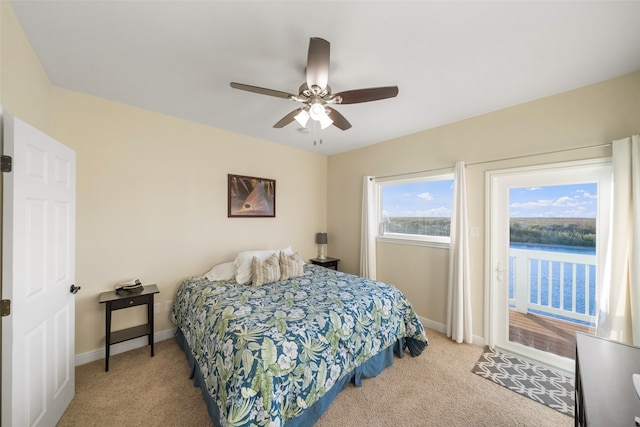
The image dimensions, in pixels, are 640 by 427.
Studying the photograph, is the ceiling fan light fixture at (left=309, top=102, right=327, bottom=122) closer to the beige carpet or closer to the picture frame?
the picture frame

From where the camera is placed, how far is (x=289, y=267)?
2.97m

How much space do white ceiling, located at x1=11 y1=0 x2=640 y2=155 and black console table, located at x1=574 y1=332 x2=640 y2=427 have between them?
1890 mm

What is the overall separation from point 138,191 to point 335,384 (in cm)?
282

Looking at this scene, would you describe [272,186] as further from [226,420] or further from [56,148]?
[226,420]

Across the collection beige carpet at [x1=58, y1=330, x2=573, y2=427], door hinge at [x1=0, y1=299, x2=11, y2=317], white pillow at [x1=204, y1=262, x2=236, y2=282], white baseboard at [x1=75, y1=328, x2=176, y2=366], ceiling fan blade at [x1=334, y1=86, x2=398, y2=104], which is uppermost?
ceiling fan blade at [x1=334, y1=86, x2=398, y2=104]

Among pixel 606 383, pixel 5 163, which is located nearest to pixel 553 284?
pixel 606 383

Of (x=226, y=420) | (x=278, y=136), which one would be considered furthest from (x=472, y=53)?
(x=226, y=420)

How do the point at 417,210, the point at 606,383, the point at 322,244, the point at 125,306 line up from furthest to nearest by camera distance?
the point at 322,244, the point at 417,210, the point at 125,306, the point at 606,383

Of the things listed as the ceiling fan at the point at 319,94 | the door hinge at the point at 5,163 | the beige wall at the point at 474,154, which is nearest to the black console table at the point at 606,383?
the beige wall at the point at 474,154

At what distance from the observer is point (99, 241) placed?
8.07 feet

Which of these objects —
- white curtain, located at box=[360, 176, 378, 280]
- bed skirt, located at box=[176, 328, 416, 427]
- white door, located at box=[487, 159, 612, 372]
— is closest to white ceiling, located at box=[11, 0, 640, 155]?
white door, located at box=[487, 159, 612, 372]

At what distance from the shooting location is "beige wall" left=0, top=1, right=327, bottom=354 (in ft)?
7.59

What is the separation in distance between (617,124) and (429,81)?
5.30 ft

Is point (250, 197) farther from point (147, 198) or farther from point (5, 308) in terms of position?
point (5, 308)
